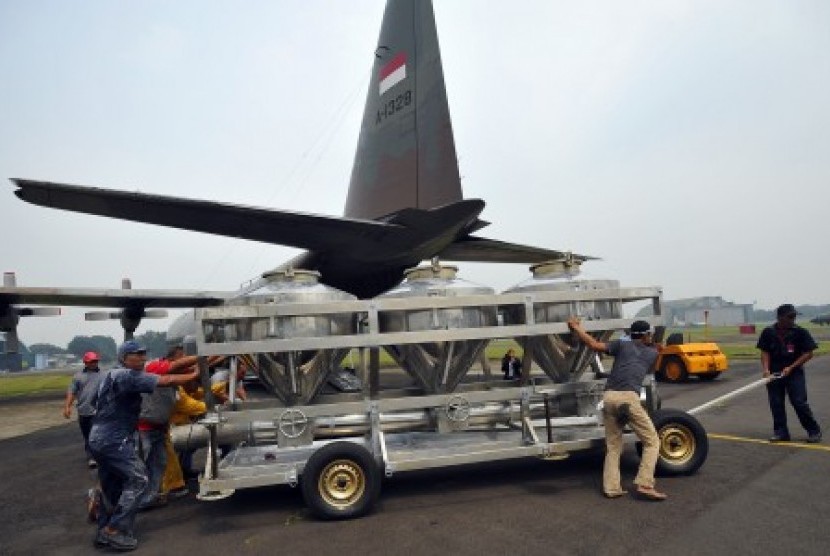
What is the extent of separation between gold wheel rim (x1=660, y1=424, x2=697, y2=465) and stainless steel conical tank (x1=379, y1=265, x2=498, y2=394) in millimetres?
2281

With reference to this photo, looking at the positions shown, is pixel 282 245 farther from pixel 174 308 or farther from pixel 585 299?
pixel 174 308

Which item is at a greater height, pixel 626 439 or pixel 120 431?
pixel 120 431

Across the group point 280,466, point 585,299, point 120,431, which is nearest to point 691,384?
point 585,299

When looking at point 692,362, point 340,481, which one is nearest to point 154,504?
point 340,481

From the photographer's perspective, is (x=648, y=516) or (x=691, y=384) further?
(x=691, y=384)

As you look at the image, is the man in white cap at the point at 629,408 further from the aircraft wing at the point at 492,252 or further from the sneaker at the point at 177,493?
the aircraft wing at the point at 492,252

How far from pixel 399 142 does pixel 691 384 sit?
37.9ft

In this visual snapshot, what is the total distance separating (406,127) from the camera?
11.0 metres

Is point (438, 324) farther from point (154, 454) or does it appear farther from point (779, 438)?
point (779, 438)

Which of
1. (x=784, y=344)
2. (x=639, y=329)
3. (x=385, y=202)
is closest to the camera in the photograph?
(x=639, y=329)

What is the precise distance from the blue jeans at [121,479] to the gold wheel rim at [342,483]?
1.67 m

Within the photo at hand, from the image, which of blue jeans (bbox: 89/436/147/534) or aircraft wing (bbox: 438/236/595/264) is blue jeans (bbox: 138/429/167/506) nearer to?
blue jeans (bbox: 89/436/147/534)

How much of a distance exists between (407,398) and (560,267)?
247cm

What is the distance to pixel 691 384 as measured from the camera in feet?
51.8
